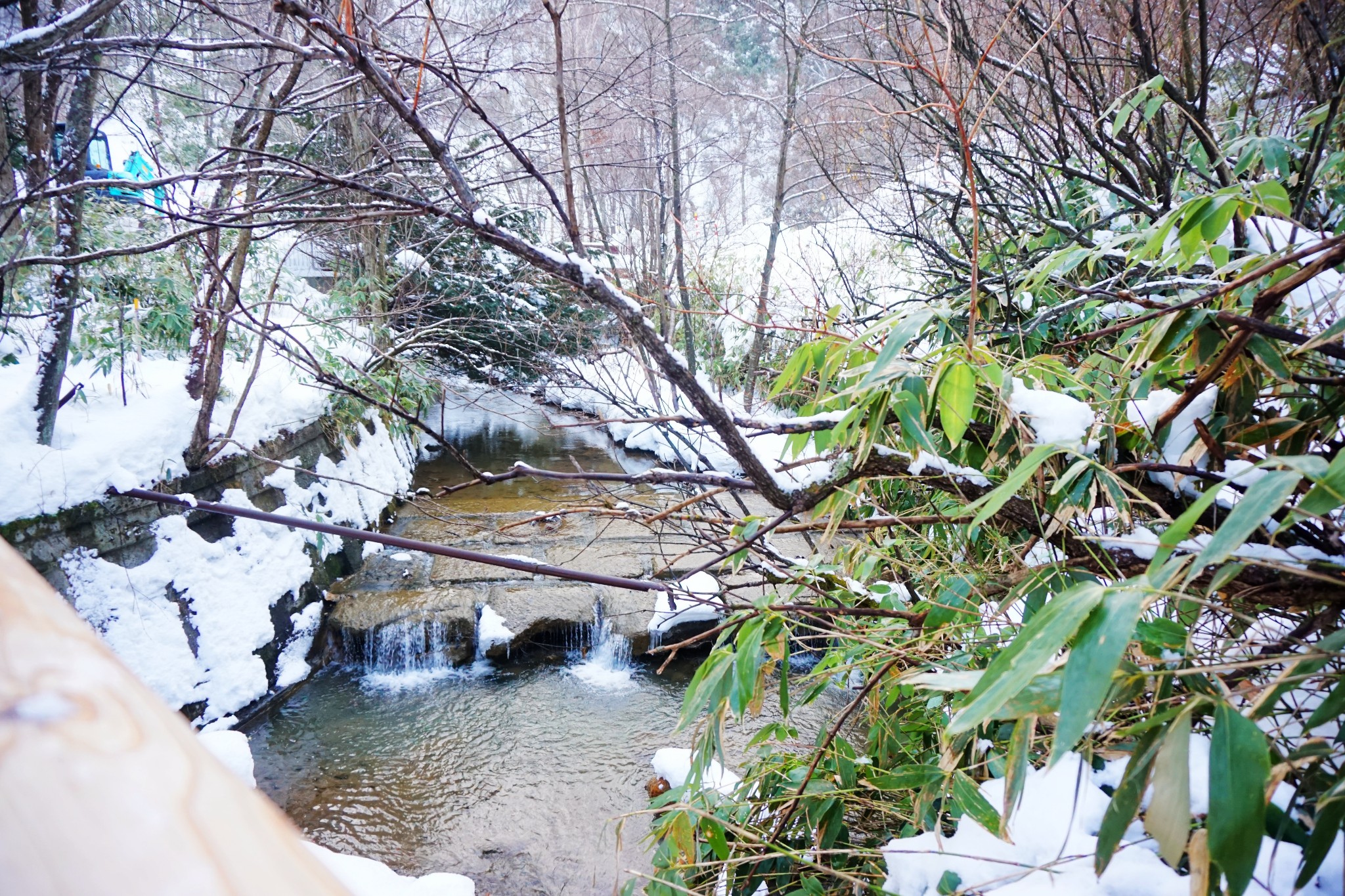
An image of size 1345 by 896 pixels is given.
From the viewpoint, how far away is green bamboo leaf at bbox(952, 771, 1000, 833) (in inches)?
43.1

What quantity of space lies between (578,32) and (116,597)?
7.14 m

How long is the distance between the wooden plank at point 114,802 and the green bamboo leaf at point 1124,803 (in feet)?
2.19

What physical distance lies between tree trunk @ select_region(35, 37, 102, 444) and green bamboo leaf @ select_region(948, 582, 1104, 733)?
409 cm

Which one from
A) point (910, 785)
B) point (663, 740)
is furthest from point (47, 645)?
point (663, 740)

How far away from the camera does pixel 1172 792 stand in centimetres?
57

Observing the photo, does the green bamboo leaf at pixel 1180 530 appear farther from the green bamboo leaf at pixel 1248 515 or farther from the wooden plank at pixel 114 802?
the wooden plank at pixel 114 802

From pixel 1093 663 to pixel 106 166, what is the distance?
333 inches

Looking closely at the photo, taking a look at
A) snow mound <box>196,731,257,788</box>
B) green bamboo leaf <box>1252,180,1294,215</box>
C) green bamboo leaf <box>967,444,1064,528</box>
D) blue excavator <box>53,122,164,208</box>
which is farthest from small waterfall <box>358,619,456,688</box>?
green bamboo leaf <box>1252,180,1294,215</box>

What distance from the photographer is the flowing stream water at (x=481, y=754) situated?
333 cm

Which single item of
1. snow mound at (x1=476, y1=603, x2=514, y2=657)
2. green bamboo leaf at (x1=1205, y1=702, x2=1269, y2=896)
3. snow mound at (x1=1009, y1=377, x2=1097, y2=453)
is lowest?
snow mound at (x1=476, y1=603, x2=514, y2=657)

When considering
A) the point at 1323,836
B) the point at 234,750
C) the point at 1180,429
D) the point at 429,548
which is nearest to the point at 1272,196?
the point at 1180,429

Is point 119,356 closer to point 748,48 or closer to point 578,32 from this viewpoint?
point 578,32

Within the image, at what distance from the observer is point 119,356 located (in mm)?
4418

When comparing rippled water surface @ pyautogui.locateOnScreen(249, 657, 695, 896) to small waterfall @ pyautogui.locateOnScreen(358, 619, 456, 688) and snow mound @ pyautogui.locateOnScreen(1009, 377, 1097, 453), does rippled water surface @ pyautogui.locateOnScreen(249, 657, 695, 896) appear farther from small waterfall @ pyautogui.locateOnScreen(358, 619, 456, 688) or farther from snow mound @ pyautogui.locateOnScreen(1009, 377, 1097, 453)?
snow mound @ pyautogui.locateOnScreen(1009, 377, 1097, 453)
